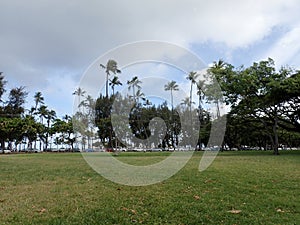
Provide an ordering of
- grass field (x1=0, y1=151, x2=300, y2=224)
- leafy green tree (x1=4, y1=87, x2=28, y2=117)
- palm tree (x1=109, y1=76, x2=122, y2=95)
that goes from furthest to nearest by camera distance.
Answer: leafy green tree (x1=4, y1=87, x2=28, y2=117) < palm tree (x1=109, y1=76, x2=122, y2=95) < grass field (x1=0, y1=151, x2=300, y2=224)

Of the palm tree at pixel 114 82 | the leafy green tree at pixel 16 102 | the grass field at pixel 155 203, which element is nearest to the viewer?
the grass field at pixel 155 203

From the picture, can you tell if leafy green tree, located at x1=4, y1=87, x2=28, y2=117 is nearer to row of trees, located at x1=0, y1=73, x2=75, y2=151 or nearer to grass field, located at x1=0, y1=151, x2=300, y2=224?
row of trees, located at x1=0, y1=73, x2=75, y2=151

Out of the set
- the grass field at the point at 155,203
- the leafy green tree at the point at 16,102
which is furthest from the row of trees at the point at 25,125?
the grass field at the point at 155,203

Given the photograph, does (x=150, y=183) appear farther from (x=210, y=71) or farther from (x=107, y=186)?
(x=210, y=71)

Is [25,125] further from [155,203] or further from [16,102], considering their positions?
[155,203]

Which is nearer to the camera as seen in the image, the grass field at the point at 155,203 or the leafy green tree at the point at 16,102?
the grass field at the point at 155,203

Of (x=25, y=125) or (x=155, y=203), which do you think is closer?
(x=155, y=203)

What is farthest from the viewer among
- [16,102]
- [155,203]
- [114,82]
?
[16,102]

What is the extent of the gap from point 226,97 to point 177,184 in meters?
25.4

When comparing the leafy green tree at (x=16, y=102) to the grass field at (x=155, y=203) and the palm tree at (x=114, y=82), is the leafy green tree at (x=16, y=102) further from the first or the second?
the grass field at (x=155, y=203)

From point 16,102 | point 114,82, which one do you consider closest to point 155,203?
point 114,82

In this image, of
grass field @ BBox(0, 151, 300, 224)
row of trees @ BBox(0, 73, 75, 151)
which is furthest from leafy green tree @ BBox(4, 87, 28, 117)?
grass field @ BBox(0, 151, 300, 224)

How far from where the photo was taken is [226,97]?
107ft

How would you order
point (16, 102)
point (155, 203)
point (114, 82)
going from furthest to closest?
point (16, 102) < point (114, 82) < point (155, 203)
